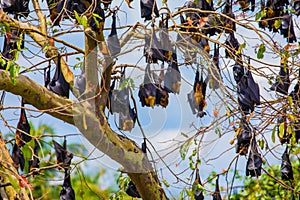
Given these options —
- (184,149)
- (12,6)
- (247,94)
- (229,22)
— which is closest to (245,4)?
(229,22)

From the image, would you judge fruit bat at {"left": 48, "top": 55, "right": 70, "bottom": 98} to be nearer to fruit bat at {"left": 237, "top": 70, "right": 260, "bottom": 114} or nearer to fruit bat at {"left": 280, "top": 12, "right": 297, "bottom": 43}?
fruit bat at {"left": 237, "top": 70, "right": 260, "bottom": 114}

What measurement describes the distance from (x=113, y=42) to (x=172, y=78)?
365 mm

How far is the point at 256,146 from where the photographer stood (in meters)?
3.65

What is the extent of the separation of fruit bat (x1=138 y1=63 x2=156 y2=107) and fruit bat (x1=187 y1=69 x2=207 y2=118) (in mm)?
196

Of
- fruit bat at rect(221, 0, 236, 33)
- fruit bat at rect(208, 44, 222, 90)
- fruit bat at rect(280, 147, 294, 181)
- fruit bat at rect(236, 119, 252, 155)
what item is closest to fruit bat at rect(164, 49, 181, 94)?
fruit bat at rect(208, 44, 222, 90)

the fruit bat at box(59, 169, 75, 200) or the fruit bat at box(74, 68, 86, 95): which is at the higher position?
the fruit bat at box(74, 68, 86, 95)

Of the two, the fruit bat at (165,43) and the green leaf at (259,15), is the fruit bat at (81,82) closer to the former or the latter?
the fruit bat at (165,43)

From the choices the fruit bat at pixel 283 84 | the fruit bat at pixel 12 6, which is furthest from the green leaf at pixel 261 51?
the fruit bat at pixel 12 6

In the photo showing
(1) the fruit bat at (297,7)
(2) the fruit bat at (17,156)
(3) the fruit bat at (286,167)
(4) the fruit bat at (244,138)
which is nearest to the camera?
(4) the fruit bat at (244,138)

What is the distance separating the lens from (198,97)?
308 centimetres

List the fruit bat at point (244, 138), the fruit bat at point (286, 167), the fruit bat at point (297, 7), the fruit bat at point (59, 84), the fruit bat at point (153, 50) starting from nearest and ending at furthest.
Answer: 1. the fruit bat at point (153, 50)
2. the fruit bat at point (59, 84)
3. the fruit bat at point (244, 138)
4. the fruit bat at point (297, 7)
5. the fruit bat at point (286, 167)

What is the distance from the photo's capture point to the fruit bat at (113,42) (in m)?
3.11

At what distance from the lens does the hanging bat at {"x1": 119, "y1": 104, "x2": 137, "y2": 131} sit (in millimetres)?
3137

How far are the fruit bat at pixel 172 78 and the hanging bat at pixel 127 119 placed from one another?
256 mm
